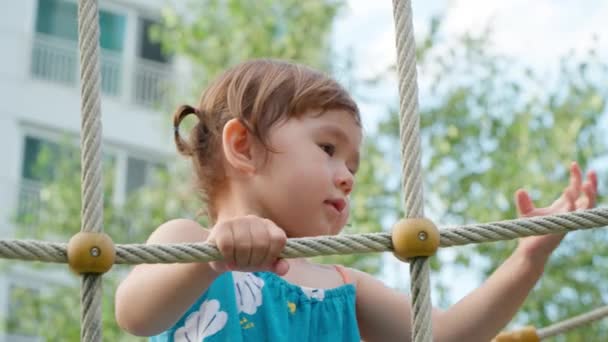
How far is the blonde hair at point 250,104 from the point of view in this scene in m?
1.57

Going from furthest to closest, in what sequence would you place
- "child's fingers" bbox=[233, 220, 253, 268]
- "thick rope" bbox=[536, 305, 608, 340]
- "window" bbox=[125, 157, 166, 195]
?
"window" bbox=[125, 157, 166, 195], "thick rope" bbox=[536, 305, 608, 340], "child's fingers" bbox=[233, 220, 253, 268]

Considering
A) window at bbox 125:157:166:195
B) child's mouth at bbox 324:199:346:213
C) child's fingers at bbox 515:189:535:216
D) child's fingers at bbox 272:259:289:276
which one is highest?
window at bbox 125:157:166:195

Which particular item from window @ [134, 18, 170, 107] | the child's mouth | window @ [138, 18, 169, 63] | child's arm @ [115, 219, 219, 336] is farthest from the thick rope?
window @ [138, 18, 169, 63]

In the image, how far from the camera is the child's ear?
1.56 metres

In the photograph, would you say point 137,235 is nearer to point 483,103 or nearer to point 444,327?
point 483,103

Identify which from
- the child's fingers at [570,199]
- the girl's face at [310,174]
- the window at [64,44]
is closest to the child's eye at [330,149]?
the girl's face at [310,174]

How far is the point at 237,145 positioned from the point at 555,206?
0.39 metres

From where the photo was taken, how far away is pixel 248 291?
149 cm

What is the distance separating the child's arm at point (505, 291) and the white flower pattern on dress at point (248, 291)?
18cm

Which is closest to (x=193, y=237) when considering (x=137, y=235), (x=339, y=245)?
(x=339, y=245)

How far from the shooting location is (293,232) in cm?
152

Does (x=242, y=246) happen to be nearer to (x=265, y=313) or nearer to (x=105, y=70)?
(x=265, y=313)

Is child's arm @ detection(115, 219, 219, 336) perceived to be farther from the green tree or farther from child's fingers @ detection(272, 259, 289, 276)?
the green tree

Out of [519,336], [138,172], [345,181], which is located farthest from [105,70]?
[345,181]
